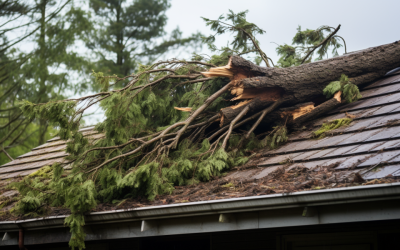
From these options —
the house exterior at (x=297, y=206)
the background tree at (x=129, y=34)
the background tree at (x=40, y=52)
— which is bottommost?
the house exterior at (x=297, y=206)

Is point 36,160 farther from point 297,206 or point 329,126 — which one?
point 297,206

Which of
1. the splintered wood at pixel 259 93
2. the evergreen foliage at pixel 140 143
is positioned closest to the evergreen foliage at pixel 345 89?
the splintered wood at pixel 259 93

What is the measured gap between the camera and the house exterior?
2723 millimetres

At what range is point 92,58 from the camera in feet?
61.1

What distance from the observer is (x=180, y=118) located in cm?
543

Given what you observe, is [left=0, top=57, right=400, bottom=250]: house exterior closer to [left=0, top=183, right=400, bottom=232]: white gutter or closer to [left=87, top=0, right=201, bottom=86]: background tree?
[left=0, top=183, right=400, bottom=232]: white gutter

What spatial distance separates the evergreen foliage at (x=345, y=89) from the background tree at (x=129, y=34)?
1484 centimetres

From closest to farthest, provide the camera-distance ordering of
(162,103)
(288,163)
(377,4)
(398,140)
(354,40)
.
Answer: (398,140), (288,163), (162,103), (377,4), (354,40)

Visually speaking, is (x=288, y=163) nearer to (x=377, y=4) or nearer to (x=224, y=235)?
(x=224, y=235)

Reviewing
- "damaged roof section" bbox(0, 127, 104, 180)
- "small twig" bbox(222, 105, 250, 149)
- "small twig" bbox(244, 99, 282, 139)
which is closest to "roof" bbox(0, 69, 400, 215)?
"small twig" bbox(244, 99, 282, 139)

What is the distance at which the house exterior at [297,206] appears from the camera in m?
2.72

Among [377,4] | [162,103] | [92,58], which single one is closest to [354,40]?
[377,4]

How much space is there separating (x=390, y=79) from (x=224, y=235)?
143 inches

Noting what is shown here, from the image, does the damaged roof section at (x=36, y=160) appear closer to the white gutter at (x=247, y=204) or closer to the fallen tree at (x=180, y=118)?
the fallen tree at (x=180, y=118)
